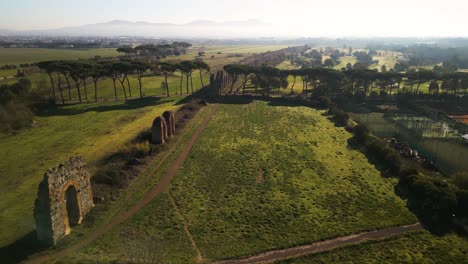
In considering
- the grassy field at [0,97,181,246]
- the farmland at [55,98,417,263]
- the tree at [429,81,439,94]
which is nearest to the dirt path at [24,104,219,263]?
the farmland at [55,98,417,263]

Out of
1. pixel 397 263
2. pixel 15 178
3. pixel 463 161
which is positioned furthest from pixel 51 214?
pixel 463 161

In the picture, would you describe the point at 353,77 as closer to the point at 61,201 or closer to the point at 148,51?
the point at 61,201

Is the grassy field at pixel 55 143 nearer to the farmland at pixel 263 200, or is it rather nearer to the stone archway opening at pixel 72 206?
the stone archway opening at pixel 72 206

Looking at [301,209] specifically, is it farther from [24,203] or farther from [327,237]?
[24,203]

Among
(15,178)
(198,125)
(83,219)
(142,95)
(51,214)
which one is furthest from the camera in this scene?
(142,95)

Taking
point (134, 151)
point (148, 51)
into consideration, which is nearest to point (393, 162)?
point (134, 151)

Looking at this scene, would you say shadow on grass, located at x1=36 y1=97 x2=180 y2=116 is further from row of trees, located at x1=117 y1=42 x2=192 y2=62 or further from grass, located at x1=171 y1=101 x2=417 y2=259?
row of trees, located at x1=117 y1=42 x2=192 y2=62
